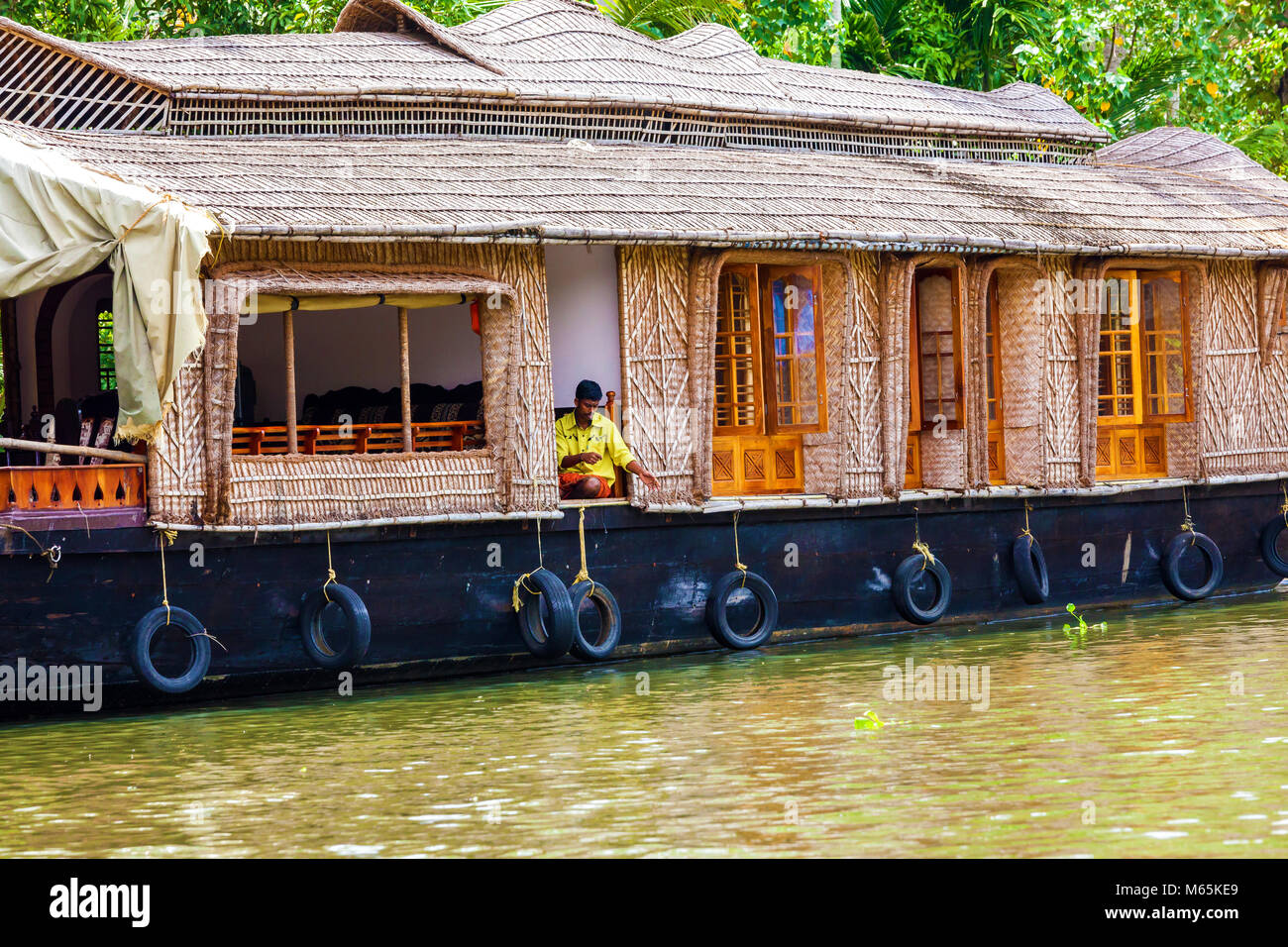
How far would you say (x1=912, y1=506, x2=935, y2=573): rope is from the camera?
35.2 ft

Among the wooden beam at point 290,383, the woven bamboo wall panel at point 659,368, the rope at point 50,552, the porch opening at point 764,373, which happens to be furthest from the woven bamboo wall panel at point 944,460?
the rope at point 50,552

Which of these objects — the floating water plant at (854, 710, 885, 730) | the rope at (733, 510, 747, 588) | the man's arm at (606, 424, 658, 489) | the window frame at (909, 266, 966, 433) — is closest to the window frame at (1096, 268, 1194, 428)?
the window frame at (909, 266, 966, 433)

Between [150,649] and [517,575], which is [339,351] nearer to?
[517,575]

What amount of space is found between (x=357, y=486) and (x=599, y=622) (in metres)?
1.58

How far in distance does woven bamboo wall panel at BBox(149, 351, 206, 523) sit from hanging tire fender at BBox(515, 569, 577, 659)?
1.79 metres

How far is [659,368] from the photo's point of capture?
9898 mm

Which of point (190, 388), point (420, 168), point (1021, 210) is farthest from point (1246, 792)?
point (1021, 210)

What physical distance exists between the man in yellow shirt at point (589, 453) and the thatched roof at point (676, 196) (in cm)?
102

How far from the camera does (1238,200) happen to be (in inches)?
510

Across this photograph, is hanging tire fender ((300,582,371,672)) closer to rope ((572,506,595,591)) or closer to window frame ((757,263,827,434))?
rope ((572,506,595,591))

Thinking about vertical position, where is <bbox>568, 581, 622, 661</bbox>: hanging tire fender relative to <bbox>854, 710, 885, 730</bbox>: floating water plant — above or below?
above

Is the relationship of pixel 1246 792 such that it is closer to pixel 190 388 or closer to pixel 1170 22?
pixel 190 388

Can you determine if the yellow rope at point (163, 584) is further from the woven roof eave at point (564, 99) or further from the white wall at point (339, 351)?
the white wall at point (339, 351)
